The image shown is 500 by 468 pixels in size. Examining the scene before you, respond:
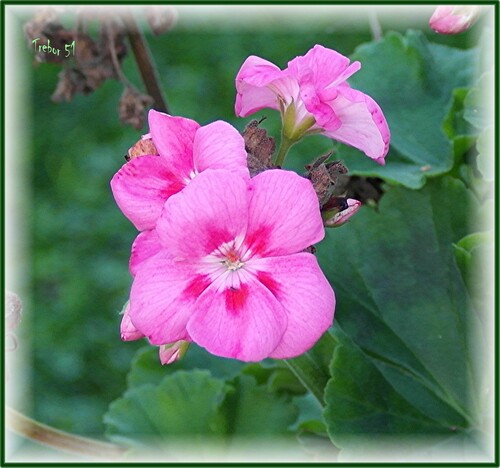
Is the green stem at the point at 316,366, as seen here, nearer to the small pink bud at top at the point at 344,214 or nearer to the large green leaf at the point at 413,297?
the large green leaf at the point at 413,297

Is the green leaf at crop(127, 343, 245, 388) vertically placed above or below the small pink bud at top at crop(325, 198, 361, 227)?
below

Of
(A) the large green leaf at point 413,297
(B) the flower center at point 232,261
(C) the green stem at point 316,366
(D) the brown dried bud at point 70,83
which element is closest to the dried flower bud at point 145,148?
(B) the flower center at point 232,261

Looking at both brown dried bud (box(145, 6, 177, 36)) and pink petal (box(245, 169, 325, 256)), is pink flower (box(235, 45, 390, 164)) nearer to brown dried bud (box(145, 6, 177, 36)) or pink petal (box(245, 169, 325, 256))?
pink petal (box(245, 169, 325, 256))

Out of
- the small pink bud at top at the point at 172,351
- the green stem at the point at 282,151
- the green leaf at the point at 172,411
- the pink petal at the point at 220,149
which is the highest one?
the pink petal at the point at 220,149

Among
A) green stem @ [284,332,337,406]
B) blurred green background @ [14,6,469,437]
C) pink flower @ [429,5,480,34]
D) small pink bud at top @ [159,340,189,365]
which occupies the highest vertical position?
pink flower @ [429,5,480,34]

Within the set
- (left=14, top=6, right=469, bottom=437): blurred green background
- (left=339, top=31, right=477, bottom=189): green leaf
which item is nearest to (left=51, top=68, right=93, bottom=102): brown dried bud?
(left=339, top=31, right=477, bottom=189): green leaf

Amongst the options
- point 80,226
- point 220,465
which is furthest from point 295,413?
point 80,226
